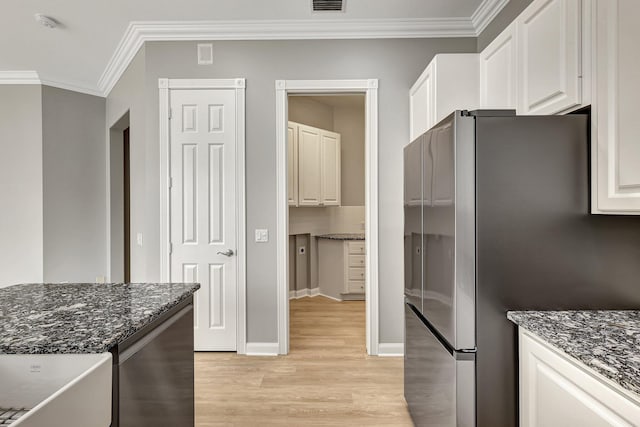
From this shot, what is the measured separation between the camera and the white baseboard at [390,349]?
312cm

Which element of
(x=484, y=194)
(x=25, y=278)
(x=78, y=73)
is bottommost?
(x=25, y=278)

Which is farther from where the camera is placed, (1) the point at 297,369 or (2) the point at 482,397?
(1) the point at 297,369

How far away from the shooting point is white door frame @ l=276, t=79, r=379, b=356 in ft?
10.3

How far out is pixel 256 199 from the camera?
318cm

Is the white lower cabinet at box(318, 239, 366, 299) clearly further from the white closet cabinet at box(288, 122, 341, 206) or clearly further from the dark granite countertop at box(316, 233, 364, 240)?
the white closet cabinet at box(288, 122, 341, 206)

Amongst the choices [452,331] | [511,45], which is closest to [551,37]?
[511,45]

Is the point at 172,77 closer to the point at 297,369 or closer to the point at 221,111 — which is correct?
the point at 221,111

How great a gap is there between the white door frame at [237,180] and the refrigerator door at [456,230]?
75.7 inches

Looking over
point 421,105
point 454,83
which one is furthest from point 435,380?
point 421,105

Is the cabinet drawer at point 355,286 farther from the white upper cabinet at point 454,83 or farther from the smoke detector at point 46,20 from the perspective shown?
the smoke detector at point 46,20

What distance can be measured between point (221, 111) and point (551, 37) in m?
2.47

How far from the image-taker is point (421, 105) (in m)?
2.79

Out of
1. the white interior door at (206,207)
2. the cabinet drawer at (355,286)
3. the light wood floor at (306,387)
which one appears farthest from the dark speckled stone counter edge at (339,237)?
the white interior door at (206,207)

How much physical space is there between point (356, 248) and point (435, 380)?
3.31 metres
